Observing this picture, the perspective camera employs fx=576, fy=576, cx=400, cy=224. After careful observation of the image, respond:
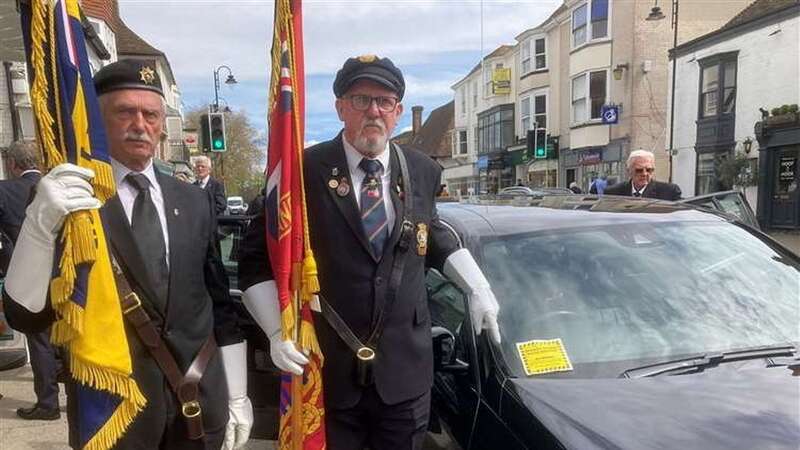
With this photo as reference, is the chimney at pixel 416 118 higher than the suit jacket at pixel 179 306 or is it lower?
higher

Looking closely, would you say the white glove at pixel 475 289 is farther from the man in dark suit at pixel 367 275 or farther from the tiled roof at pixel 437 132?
the tiled roof at pixel 437 132

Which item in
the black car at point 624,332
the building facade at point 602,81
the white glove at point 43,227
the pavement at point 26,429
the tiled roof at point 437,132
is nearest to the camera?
the white glove at point 43,227

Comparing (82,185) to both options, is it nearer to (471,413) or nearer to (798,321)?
(471,413)

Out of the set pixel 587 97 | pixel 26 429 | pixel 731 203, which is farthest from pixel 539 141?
pixel 26 429

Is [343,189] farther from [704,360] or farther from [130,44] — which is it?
[130,44]

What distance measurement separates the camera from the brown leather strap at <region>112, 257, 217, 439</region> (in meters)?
1.63

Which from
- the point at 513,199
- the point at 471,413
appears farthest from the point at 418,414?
the point at 513,199

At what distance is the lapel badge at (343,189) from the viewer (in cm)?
195

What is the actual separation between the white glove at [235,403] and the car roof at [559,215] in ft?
3.55

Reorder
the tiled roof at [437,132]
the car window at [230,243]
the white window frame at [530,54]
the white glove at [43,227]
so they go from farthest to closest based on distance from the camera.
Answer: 1. the tiled roof at [437,132]
2. the white window frame at [530,54]
3. the car window at [230,243]
4. the white glove at [43,227]

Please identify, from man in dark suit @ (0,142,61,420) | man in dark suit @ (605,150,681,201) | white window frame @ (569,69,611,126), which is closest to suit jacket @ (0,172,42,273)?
man in dark suit @ (0,142,61,420)

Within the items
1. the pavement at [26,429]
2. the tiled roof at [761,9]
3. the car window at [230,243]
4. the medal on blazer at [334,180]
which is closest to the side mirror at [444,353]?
the medal on blazer at [334,180]

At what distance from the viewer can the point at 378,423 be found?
1970 millimetres

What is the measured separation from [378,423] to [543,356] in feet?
2.01
